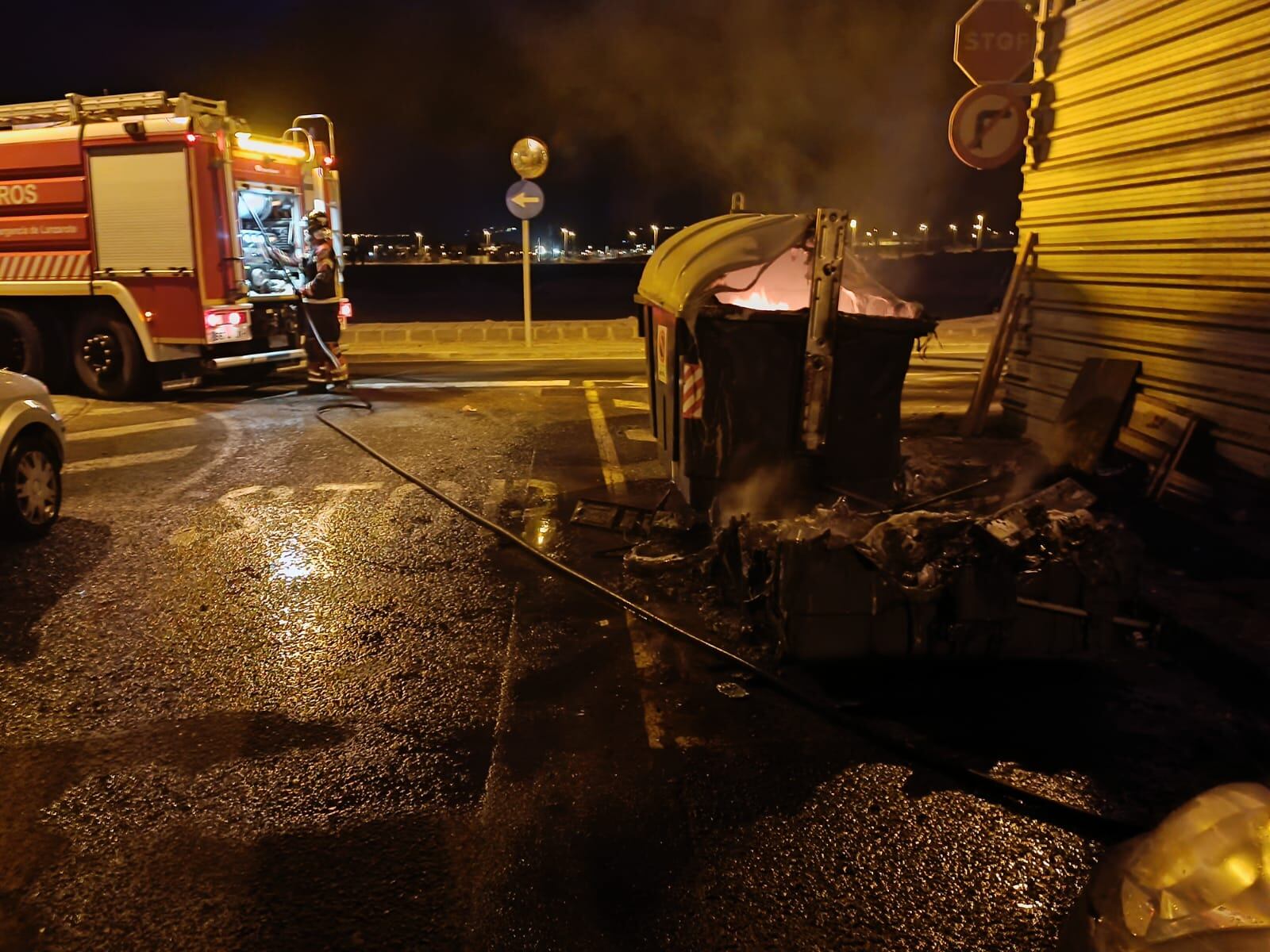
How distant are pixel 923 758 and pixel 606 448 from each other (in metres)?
5.24

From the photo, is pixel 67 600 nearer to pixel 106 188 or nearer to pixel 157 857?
pixel 157 857

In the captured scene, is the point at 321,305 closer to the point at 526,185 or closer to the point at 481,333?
the point at 526,185

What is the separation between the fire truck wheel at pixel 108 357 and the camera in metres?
10.4

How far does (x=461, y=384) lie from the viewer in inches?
464

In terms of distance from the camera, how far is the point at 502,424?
9.30 metres

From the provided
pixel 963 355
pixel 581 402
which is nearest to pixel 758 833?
pixel 581 402

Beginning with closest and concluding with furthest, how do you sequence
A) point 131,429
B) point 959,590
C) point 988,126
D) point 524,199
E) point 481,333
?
point 959,590 → point 988,126 → point 131,429 → point 524,199 → point 481,333

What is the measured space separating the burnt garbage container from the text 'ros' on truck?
629 cm

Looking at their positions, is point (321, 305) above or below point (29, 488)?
above

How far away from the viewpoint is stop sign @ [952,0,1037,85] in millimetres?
8203

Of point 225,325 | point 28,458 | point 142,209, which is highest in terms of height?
point 142,209

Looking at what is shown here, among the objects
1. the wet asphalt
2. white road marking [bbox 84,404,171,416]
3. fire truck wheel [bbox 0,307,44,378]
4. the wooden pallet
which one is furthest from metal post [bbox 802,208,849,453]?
fire truck wheel [bbox 0,307,44,378]

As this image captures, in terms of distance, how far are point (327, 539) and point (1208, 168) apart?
240 inches

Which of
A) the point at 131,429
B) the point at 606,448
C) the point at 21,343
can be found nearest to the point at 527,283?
the point at 21,343
